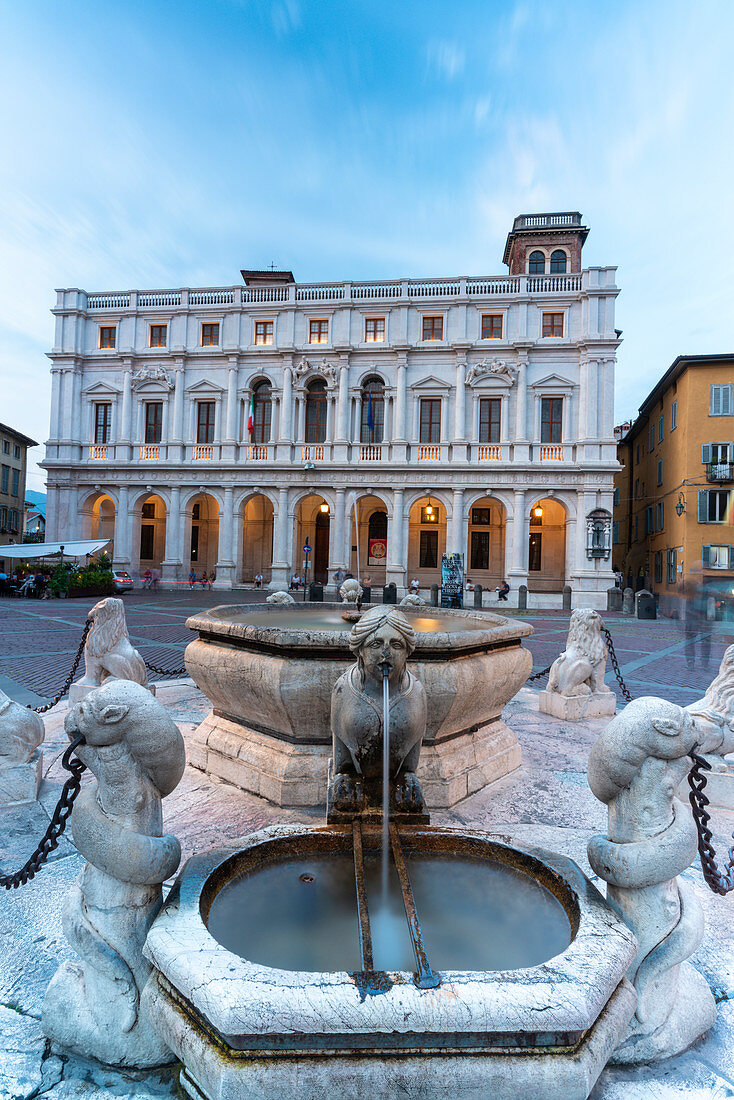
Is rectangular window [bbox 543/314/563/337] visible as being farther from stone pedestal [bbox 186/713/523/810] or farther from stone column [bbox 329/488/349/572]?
stone pedestal [bbox 186/713/523/810]

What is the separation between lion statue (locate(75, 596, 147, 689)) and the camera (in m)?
4.77

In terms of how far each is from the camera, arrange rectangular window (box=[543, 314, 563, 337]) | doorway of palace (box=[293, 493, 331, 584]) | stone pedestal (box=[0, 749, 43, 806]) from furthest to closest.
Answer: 1. doorway of palace (box=[293, 493, 331, 584])
2. rectangular window (box=[543, 314, 563, 337])
3. stone pedestal (box=[0, 749, 43, 806])

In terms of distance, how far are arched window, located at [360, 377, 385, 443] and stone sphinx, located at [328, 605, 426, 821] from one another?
26192 mm

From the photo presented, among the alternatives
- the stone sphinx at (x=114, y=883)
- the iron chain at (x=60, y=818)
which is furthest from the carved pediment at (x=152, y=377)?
the stone sphinx at (x=114, y=883)

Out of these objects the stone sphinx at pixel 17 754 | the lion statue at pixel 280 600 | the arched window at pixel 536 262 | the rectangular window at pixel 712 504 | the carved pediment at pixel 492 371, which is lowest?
the stone sphinx at pixel 17 754

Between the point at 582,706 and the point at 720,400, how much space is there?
24.8m

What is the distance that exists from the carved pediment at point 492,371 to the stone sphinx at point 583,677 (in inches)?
915

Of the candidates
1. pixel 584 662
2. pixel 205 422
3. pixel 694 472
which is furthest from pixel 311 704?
pixel 205 422

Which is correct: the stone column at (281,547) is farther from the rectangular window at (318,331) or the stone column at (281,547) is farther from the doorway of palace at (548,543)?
the doorway of palace at (548,543)

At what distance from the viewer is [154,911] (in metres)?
1.77

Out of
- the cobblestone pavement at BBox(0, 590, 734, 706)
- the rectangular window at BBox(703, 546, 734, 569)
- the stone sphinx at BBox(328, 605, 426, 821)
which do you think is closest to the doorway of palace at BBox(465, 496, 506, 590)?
the rectangular window at BBox(703, 546, 734, 569)

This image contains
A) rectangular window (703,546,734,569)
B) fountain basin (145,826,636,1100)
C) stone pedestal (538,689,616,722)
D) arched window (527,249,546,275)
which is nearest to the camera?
fountain basin (145,826,636,1100)

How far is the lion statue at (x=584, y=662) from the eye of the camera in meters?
5.85

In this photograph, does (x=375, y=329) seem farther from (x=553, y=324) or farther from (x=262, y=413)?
(x=553, y=324)
